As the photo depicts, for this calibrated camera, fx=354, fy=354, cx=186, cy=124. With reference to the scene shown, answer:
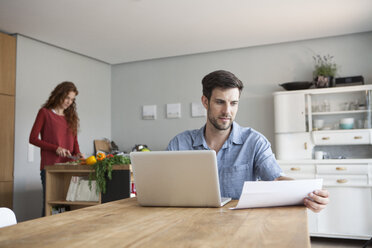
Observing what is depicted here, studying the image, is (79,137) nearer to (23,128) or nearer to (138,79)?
(23,128)

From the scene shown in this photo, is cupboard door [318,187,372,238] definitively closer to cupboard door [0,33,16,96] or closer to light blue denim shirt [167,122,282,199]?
light blue denim shirt [167,122,282,199]

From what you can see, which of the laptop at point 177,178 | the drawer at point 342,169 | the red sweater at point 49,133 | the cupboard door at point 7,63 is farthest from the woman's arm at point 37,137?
the drawer at point 342,169

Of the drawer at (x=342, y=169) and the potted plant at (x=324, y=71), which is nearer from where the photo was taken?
the drawer at (x=342, y=169)

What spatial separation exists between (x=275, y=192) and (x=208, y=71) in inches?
178

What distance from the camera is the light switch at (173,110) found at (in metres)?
5.73

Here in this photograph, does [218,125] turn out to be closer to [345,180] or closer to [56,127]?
[56,127]

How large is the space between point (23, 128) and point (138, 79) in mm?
2143

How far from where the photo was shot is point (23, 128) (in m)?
4.55

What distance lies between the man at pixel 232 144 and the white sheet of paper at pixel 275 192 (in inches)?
17.0

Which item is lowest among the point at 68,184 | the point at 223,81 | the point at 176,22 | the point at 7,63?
the point at 68,184

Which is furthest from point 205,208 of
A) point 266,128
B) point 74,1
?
point 266,128

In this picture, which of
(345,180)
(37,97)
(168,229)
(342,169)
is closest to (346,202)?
(345,180)

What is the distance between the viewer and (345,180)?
4.06 meters

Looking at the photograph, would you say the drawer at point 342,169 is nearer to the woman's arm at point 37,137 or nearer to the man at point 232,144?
the man at point 232,144
